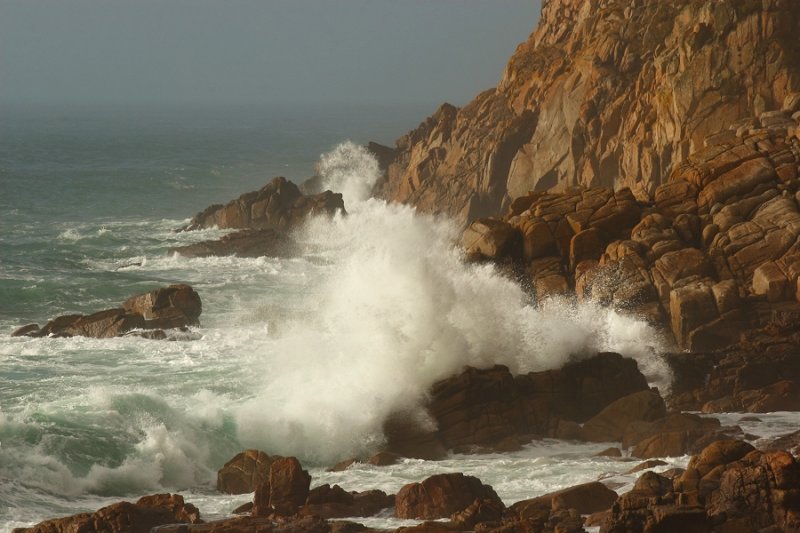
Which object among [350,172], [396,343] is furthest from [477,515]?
[350,172]

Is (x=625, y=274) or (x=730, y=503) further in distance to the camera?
(x=625, y=274)

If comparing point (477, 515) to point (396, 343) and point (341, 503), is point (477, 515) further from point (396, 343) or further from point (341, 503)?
point (396, 343)

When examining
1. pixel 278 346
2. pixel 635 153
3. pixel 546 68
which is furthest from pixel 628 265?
pixel 546 68

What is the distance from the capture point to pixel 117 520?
2139 centimetres

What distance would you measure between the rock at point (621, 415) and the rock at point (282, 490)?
6.91m

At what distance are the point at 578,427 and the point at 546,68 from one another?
33.2 metres

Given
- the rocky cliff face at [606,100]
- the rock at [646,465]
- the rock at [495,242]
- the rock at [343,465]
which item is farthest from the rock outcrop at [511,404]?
the rocky cliff face at [606,100]

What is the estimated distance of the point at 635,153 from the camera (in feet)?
153

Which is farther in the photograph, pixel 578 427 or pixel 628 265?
pixel 628 265

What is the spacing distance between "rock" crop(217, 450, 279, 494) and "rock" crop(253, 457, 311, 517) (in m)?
2.55

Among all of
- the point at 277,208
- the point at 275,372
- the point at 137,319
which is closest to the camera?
the point at 275,372

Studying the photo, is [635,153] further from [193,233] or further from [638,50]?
[193,233]

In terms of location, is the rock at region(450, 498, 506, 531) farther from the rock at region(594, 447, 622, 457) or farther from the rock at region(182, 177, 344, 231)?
the rock at region(182, 177, 344, 231)

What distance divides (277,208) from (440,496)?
134ft
